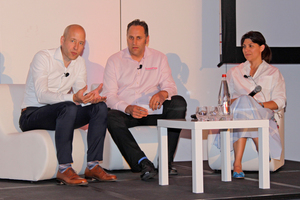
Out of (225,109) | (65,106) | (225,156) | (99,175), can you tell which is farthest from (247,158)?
(65,106)

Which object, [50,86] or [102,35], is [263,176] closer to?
[50,86]

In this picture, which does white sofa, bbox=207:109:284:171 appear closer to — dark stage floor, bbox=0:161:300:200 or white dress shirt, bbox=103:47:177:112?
dark stage floor, bbox=0:161:300:200

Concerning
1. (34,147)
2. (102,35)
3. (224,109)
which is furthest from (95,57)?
(224,109)

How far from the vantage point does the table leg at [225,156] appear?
8.63 feet

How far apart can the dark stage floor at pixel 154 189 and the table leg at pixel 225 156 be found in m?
0.06

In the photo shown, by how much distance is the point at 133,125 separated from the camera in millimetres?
3139

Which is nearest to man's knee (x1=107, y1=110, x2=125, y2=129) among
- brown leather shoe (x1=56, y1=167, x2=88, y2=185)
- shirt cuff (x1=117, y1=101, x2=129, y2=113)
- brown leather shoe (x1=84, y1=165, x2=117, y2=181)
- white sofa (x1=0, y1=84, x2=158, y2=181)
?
shirt cuff (x1=117, y1=101, x2=129, y2=113)

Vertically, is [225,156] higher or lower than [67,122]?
lower

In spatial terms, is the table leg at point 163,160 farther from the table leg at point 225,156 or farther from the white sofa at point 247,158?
the white sofa at point 247,158

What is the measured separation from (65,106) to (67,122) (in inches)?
4.3

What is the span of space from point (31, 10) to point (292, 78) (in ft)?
9.92

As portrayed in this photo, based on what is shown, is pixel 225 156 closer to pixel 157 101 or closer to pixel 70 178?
pixel 157 101

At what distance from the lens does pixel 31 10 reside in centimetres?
379

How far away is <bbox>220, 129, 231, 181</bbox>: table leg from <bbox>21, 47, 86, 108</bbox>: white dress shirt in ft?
3.72
